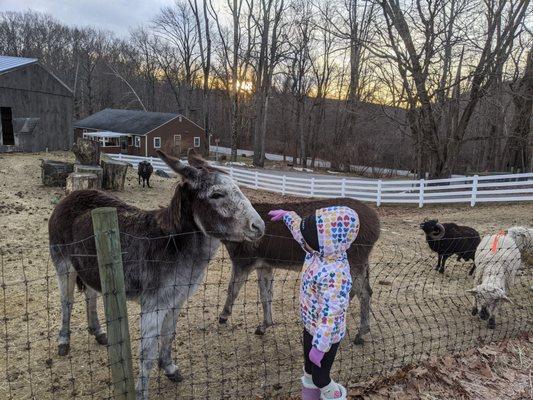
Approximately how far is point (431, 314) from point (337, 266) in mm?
3260

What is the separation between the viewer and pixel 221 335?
4.83m

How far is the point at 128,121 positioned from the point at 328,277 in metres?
40.1

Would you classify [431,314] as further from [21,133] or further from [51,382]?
[21,133]

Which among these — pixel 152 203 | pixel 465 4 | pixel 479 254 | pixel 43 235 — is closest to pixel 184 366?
pixel 479 254

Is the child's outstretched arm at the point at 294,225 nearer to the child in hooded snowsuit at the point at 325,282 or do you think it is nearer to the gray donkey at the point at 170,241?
the child in hooded snowsuit at the point at 325,282

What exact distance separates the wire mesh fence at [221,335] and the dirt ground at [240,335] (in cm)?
1

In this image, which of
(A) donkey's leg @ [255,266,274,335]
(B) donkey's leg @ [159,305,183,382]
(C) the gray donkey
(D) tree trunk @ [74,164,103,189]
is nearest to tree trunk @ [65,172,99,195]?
(D) tree trunk @ [74,164,103,189]

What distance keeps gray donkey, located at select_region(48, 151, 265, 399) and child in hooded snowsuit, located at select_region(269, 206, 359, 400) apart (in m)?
0.43

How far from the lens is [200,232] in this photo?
3.40 m

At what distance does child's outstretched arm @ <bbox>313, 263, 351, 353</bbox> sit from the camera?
2.96 meters

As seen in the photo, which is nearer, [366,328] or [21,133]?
[366,328]

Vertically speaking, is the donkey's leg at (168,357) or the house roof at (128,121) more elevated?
the house roof at (128,121)

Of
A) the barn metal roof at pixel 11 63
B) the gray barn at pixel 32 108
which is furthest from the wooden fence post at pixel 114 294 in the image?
the barn metal roof at pixel 11 63

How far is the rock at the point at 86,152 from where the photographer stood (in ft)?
42.4
